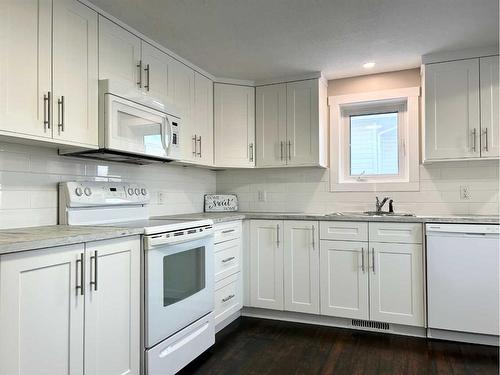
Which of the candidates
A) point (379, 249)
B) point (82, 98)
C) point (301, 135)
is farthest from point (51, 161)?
point (379, 249)

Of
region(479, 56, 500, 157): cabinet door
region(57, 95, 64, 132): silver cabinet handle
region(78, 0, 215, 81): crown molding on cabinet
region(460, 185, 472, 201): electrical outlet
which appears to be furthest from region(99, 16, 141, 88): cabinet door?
region(460, 185, 472, 201): electrical outlet

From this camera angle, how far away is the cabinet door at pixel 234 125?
3.54 m

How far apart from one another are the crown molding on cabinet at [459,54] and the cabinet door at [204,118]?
1886 mm

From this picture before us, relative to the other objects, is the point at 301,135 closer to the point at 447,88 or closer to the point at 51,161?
the point at 447,88

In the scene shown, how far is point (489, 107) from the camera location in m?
2.88

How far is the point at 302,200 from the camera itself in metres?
3.69

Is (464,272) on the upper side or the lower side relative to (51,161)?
lower

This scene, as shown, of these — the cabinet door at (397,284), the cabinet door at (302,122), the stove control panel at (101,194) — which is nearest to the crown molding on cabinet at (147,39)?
the cabinet door at (302,122)

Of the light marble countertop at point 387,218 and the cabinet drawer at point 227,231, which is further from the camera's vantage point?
the cabinet drawer at point 227,231

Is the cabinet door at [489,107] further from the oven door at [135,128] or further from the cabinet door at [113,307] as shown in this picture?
the cabinet door at [113,307]

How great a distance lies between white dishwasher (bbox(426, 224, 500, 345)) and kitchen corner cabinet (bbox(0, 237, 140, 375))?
2.13 meters

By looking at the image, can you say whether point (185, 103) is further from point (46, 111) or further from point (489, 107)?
point (489, 107)

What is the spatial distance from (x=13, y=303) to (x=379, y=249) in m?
2.46

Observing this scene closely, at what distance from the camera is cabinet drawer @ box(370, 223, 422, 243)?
9.23 feet
